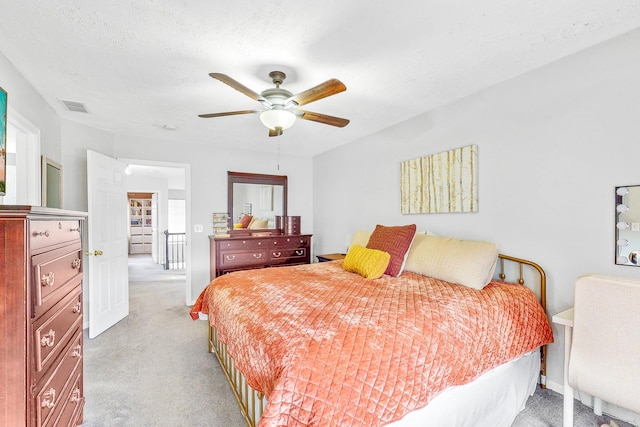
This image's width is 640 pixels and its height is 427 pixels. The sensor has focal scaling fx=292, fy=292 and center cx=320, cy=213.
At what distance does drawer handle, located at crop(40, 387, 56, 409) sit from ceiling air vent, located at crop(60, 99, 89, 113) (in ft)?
8.73

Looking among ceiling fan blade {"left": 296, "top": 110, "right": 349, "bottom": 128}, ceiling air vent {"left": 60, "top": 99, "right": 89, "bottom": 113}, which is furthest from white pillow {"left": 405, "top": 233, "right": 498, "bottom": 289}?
ceiling air vent {"left": 60, "top": 99, "right": 89, "bottom": 113}

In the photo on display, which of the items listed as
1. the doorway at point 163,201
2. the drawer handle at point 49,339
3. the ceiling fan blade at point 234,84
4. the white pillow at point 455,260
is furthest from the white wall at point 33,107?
the doorway at point 163,201

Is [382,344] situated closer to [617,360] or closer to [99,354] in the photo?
[617,360]

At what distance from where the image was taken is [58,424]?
1421 mm

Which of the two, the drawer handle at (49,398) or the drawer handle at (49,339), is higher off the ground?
the drawer handle at (49,339)

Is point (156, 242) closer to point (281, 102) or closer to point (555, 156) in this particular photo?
point (281, 102)

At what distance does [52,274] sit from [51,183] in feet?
7.30

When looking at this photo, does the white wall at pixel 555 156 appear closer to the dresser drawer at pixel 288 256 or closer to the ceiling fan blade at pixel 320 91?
the ceiling fan blade at pixel 320 91

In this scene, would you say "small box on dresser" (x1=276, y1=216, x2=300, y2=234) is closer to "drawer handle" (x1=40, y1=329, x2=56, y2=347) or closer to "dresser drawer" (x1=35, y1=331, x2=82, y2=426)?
"dresser drawer" (x1=35, y1=331, x2=82, y2=426)

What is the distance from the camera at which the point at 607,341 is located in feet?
4.71

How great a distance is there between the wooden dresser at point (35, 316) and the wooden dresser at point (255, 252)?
242 cm

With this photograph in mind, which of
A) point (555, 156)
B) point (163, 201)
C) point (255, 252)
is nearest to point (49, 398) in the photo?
point (255, 252)

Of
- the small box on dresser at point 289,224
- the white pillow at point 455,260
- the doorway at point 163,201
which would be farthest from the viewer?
the doorway at point 163,201

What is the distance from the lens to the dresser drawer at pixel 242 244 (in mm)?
3980
